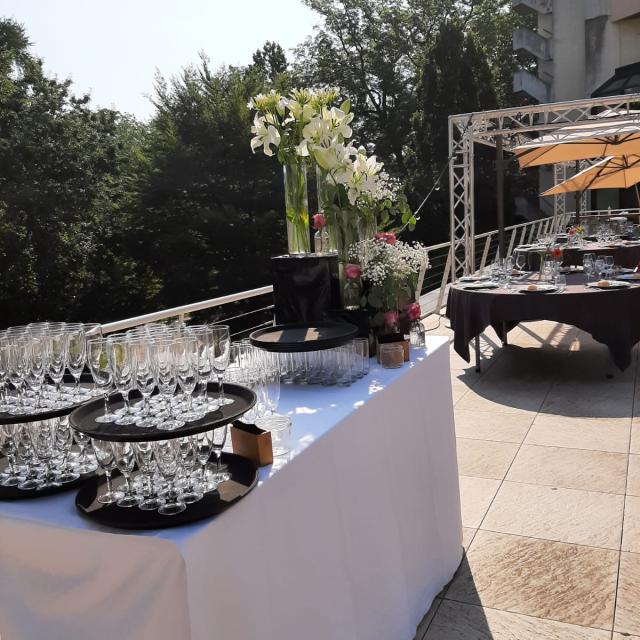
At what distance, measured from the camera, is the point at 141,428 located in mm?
1264

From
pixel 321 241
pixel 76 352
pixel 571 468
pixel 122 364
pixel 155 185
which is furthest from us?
pixel 155 185

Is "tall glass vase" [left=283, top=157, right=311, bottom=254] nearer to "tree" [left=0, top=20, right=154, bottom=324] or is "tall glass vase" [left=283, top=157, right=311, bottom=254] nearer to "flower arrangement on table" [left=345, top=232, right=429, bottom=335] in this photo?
"flower arrangement on table" [left=345, top=232, right=429, bottom=335]

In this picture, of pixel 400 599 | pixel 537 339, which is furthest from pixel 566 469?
pixel 537 339

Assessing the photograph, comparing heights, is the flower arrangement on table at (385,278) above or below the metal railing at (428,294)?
above

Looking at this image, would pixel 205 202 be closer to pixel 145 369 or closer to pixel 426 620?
pixel 426 620

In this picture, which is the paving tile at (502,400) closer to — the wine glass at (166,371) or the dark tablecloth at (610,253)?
the wine glass at (166,371)

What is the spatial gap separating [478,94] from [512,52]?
5851 millimetres

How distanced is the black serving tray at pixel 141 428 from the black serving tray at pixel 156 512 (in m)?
0.13

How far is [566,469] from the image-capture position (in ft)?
11.2

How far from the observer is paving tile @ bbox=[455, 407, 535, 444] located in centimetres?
401

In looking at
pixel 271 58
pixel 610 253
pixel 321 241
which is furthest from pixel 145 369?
pixel 271 58

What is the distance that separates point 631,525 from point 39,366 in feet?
8.08

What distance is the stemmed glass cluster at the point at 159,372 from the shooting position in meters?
1.37

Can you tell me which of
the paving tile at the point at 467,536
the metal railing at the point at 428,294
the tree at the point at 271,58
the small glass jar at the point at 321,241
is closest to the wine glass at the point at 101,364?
the metal railing at the point at 428,294
